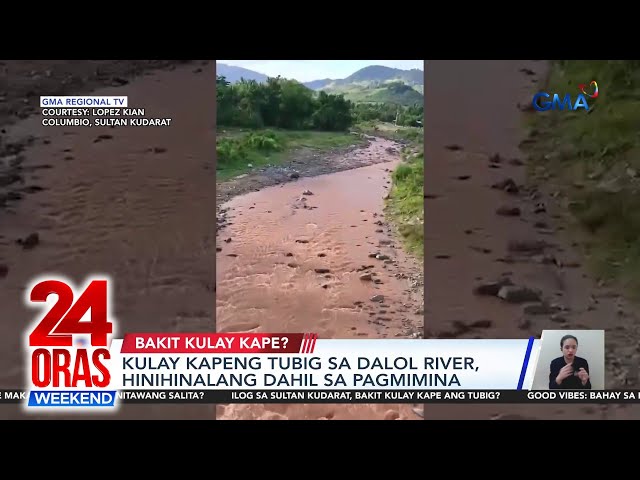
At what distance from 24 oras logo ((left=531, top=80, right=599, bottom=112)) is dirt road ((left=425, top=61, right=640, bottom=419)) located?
72mm

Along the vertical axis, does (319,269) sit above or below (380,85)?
below

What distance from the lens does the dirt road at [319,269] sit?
4.21 m

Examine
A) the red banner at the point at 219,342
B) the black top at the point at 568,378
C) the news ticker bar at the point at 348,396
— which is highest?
the red banner at the point at 219,342

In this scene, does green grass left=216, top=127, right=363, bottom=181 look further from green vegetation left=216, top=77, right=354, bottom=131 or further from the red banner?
the red banner

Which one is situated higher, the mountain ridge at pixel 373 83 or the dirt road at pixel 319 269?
the mountain ridge at pixel 373 83

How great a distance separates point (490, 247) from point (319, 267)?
1.09 m

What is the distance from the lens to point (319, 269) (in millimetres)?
4254

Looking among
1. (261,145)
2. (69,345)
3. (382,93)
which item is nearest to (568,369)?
(382,93)

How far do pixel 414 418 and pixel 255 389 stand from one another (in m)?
1.02

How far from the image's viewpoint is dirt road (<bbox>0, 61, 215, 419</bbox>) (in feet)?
13.8

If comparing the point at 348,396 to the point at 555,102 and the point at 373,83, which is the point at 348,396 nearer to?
the point at 373,83

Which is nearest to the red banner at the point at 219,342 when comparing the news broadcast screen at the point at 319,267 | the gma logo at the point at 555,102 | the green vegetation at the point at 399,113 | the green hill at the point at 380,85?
the news broadcast screen at the point at 319,267

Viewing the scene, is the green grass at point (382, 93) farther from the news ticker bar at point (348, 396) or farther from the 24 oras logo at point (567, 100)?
the news ticker bar at point (348, 396)

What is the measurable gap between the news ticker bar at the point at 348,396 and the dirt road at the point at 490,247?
5cm
